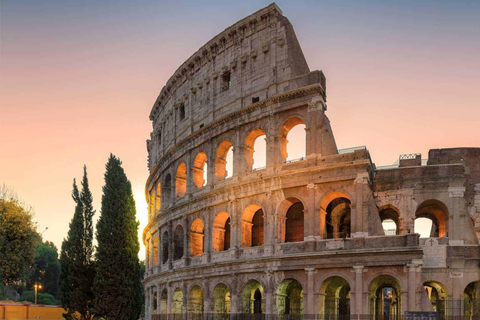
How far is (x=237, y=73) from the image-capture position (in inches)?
1184

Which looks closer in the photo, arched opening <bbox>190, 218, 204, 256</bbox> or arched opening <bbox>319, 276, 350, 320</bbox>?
arched opening <bbox>319, 276, 350, 320</bbox>

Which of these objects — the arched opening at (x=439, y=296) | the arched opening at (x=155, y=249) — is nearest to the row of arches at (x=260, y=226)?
the arched opening at (x=439, y=296)

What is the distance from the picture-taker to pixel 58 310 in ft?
153

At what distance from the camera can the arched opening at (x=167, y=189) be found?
36.7 metres

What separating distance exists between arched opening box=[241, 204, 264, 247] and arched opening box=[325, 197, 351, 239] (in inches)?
138

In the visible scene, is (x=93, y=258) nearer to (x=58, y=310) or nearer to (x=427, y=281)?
(x=58, y=310)

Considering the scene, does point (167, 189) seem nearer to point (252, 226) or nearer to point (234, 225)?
point (252, 226)

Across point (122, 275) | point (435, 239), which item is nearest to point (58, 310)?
point (122, 275)

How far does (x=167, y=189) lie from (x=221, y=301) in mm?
10467

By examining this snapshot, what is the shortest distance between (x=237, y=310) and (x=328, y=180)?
7800 millimetres

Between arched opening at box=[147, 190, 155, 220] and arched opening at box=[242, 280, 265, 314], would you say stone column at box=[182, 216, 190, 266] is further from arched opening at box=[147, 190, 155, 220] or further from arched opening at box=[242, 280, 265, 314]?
arched opening at box=[147, 190, 155, 220]

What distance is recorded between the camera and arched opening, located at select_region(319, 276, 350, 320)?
80.7 ft

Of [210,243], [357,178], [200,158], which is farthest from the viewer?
[200,158]

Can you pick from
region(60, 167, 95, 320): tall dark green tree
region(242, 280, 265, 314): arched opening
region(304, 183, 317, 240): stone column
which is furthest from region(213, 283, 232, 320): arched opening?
region(60, 167, 95, 320): tall dark green tree
